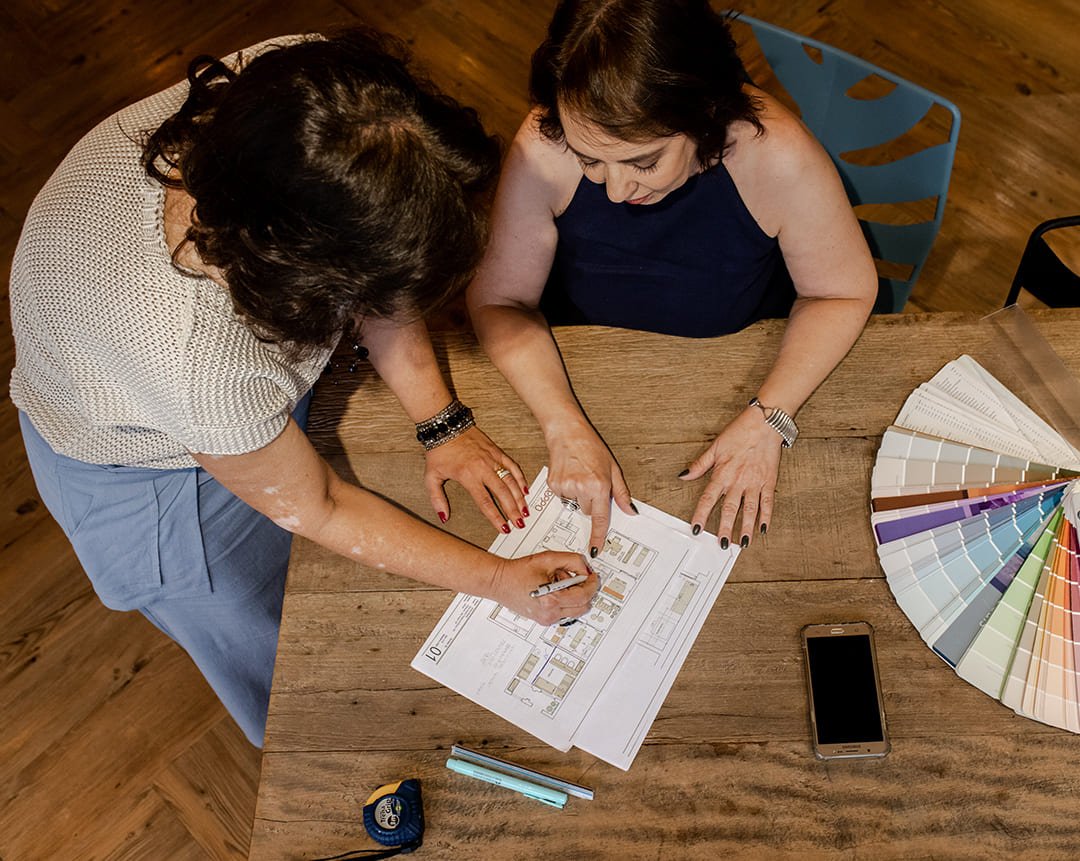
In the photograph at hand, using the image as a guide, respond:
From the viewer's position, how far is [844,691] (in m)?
1.17

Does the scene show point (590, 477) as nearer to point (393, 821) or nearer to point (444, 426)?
point (444, 426)

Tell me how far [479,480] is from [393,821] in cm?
44

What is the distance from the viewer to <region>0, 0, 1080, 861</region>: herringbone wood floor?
205 cm

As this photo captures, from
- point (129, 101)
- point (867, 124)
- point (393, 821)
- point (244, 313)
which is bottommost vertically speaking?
point (129, 101)

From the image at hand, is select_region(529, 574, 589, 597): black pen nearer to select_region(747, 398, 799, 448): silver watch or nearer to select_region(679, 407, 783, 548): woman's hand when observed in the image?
select_region(679, 407, 783, 548): woman's hand

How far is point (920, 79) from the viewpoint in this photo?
269 centimetres

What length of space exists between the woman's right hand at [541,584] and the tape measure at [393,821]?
250 mm

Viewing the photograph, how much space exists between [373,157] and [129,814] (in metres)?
1.69

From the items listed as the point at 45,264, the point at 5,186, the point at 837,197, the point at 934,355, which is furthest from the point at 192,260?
the point at 5,186

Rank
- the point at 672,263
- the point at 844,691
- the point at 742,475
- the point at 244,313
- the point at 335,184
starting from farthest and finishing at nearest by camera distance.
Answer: the point at 672,263 → the point at 742,475 → the point at 844,691 → the point at 244,313 → the point at 335,184

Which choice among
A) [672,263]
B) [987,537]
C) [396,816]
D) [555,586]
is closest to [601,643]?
[555,586]

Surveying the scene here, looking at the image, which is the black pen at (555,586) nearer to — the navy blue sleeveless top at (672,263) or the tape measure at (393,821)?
the tape measure at (393,821)

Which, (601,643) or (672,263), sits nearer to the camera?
(601,643)

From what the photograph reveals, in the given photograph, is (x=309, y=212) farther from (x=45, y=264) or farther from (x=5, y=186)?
Result: (x=5, y=186)
